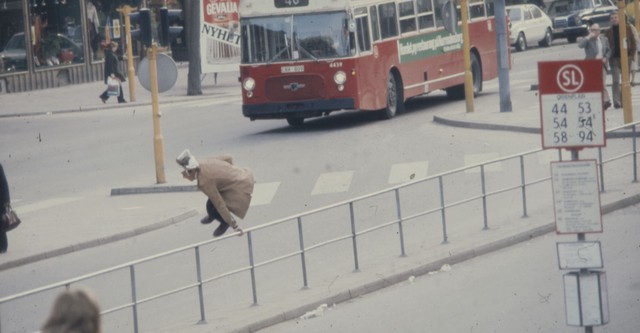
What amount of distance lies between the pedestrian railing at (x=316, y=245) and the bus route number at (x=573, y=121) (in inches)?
124

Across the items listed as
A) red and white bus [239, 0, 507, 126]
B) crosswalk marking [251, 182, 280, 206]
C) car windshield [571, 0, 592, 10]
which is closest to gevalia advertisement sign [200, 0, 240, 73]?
red and white bus [239, 0, 507, 126]

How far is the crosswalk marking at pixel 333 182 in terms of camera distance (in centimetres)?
2008

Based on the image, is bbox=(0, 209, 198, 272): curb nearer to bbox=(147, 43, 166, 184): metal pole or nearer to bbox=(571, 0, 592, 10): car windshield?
bbox=(147, 43, 166, 184): metal pole

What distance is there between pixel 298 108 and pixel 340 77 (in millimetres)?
1051

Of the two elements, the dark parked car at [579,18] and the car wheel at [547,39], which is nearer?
the car wheel at [547,39]

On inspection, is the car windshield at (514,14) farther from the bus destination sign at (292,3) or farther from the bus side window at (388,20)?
the bus destination sign at (292,3)

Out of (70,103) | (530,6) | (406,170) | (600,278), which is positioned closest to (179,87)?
(70,103)

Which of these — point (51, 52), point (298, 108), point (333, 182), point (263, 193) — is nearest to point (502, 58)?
point (298, 108)

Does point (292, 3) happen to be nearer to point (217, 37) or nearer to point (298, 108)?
point (298, 108)

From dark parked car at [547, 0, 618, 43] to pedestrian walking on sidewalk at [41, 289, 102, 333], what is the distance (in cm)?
5167

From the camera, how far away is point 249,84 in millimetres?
27547

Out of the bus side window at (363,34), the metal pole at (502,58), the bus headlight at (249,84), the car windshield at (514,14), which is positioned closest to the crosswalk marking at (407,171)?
the bus side window at (363,34)

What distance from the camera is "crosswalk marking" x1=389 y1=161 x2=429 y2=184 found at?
20564mm

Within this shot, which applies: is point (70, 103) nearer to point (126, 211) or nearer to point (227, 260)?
point (126, 211)
